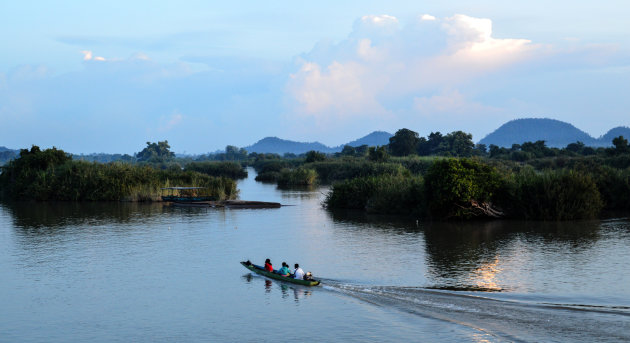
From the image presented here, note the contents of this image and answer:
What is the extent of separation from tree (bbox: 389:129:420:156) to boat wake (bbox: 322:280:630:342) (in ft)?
422

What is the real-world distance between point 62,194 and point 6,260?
39.4 metres

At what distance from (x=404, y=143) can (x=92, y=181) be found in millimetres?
95127

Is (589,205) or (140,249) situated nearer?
(140,249)

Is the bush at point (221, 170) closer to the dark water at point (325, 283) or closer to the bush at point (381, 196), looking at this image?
the bush at point (381, 196)

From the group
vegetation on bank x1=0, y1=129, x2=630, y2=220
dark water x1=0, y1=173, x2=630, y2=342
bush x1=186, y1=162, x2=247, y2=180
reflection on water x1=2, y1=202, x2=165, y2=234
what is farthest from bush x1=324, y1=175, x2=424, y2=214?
bush x1=186, y1=162, x2=247, y2=180

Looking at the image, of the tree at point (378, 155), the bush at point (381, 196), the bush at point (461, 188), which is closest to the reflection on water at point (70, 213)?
the bush at point (381, 196)

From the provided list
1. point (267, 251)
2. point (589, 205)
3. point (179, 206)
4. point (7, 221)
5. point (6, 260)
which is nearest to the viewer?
point (6, 260)

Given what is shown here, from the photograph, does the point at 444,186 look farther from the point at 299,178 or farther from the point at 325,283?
the point at 299,178

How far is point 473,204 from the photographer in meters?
48.2

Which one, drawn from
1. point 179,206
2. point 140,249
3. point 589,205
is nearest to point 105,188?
point 179,206

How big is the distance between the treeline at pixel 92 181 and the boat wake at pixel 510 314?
1863 inches

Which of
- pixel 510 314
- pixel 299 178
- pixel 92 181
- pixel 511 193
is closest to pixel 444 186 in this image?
pixel 511 193

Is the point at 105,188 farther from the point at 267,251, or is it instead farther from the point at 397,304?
the point at 397,304

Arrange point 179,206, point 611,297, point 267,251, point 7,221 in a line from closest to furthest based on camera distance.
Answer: point 611,297
point 267,251
point 7,221
point 179,206
